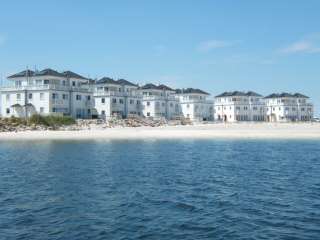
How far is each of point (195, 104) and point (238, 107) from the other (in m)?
15.6

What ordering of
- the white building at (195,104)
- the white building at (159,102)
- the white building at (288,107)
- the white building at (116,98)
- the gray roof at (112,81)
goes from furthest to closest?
the white building at (288,107), the white building at (195,104), the white building at (159,102), the gray roof at (112,81), the white building at (116,98)

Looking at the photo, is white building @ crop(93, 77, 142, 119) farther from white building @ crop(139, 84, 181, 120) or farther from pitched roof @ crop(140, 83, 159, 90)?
pitched roof @ crop(140, 83, 159, 90)

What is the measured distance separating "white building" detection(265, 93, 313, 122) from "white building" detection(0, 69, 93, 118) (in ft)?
211

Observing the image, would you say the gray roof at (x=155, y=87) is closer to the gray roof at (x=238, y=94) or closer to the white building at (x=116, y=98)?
the white building at (x=116, y=98)

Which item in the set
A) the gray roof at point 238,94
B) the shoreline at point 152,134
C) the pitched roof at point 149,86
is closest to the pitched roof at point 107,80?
the pitched roof at point 149,86

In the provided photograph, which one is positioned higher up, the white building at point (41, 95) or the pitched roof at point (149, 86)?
the pitched roof at point (149, 86)

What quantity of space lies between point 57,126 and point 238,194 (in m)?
55.7

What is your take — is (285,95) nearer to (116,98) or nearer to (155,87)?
(155,87)

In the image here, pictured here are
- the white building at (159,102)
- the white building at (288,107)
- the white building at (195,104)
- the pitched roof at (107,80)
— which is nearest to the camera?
the pitched roof at (107,80)

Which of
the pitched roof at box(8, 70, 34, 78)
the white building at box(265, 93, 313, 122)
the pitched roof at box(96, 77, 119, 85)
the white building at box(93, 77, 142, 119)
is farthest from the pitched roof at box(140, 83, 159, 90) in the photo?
the white building at box(265, 93, 313, 122)

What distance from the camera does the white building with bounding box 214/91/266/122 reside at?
126312 mm

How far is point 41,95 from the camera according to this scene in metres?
82.1

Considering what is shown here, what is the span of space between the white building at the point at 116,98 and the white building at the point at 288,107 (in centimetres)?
4716

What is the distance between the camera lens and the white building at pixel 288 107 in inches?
5192
